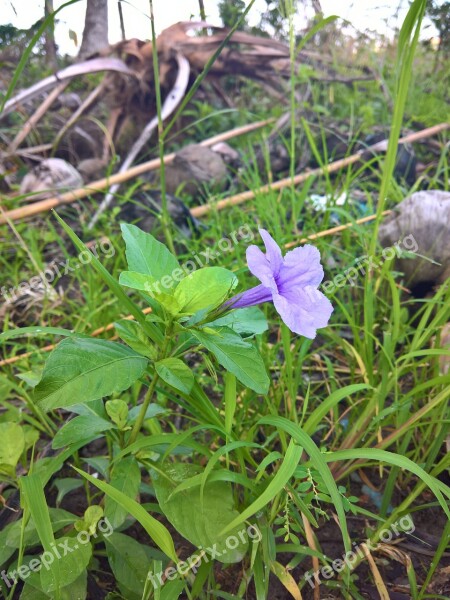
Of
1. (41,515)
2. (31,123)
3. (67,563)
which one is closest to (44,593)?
(67,563)

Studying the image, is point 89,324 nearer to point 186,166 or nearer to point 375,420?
point 375,420

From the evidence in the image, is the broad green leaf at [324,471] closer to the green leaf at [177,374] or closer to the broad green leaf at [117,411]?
the green leaf at [177,374]

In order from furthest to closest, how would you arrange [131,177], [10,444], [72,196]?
[131,177]
[72,196]
[10,444]

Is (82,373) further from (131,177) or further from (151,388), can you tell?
(131,177)

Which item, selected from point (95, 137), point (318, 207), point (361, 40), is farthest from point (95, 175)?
point (361, 40)

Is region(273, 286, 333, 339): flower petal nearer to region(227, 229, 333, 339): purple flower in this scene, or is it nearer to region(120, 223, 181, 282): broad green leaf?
region(227, 229, 333, 339): purple flower

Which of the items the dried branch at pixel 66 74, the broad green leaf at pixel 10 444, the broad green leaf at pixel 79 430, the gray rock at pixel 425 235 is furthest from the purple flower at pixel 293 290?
the dried branch at pixel 66 74
